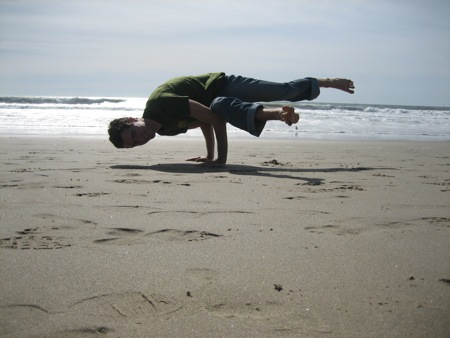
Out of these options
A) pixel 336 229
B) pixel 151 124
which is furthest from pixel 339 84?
pixel 336 229

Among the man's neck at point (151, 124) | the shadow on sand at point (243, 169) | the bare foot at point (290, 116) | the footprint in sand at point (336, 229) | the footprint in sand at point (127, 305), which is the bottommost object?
the footprint in sand at point (127, 305)

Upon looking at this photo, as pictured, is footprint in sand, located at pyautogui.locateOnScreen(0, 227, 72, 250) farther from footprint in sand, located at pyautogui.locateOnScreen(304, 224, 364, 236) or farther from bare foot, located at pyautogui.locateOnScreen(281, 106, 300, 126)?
bare foot, located at pyautogui.locateOnScreen(281, 106, 300, 126)

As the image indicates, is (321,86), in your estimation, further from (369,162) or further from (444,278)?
(444,278)

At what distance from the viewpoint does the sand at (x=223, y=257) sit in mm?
1310

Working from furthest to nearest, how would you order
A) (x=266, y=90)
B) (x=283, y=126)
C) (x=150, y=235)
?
(x=283, y=126) < (x=266, y=90) < (x=150, y=235)

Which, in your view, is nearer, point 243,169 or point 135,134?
point 243,169

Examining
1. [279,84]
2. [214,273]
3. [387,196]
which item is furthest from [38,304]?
[279,84]

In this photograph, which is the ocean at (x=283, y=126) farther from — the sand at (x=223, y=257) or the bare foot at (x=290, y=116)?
the sand at (x=223, y=257)

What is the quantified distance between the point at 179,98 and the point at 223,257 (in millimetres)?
2753

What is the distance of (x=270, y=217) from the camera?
2.44m

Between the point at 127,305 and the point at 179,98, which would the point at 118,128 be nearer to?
the point at 179,98

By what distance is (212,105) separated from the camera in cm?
438

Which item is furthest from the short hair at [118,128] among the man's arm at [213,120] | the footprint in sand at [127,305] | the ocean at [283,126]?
the ocean at [283,126]

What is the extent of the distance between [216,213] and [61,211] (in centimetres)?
79
